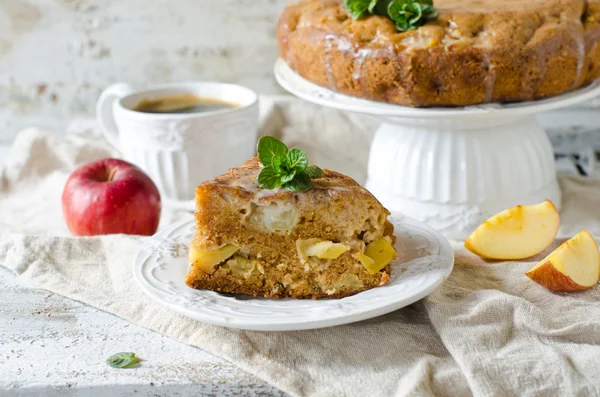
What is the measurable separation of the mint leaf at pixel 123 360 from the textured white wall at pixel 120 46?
1.97 m

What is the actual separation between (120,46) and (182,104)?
77cm

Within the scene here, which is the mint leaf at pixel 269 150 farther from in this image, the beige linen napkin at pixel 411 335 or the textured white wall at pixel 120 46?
the textured white wall at pixel 120 46

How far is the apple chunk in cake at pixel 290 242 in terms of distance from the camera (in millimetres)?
1625

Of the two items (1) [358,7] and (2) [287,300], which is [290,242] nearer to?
(2) [287,300]

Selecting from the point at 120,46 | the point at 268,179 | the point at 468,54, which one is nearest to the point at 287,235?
the point at 268,179

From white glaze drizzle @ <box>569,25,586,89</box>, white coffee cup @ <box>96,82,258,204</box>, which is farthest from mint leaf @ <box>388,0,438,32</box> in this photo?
white coffee cup @ <box>96,82,258,204</box>

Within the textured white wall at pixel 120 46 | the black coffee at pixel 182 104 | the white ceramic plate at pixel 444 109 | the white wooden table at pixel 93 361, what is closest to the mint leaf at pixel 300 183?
the white wooden table at pixel 93 361

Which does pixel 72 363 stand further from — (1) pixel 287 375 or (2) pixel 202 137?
(2) pixel 202 137

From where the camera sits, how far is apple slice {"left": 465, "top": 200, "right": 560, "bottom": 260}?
1.87 metres

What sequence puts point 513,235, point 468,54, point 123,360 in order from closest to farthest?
point 123,360 < point 513,235 < point 468,54

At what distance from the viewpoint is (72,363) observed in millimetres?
1538

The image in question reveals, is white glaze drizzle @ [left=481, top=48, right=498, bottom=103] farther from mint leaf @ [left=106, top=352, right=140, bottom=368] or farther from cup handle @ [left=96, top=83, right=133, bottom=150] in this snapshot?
cup handle @ [left=96, top=83, right=133, bottom=150]

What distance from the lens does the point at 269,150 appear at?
1671mm

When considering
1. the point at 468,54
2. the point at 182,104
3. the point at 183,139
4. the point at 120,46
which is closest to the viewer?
the point at 468,54
